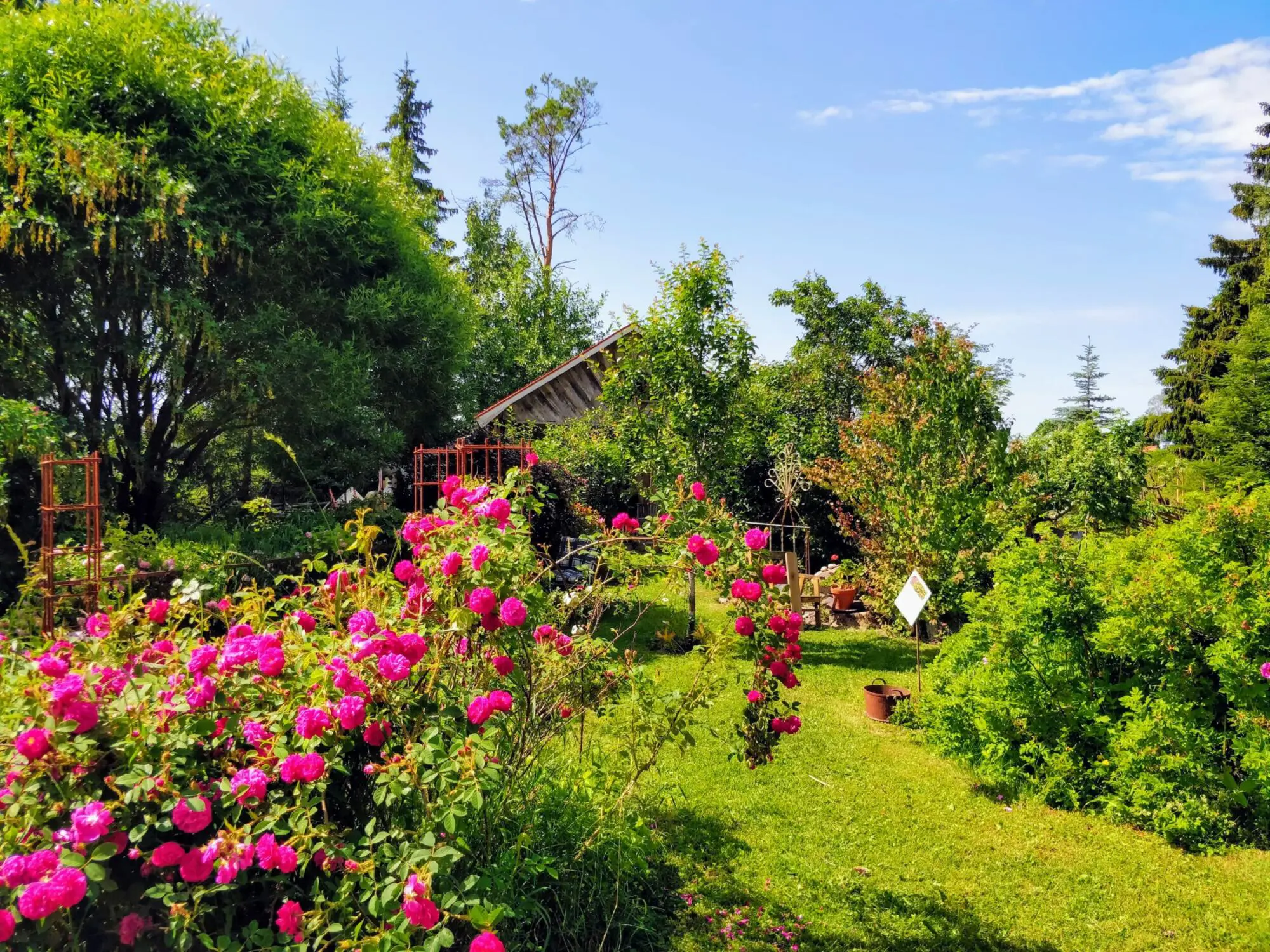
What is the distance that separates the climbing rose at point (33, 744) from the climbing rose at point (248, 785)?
0.45 metres

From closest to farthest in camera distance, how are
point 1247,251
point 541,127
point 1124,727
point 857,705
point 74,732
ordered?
point 74,732 → point 1124,727 → point 857,705 → point 1247,251 → point 541,127

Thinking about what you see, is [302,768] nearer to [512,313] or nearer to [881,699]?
[881,699]

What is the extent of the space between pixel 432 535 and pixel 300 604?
74 cm

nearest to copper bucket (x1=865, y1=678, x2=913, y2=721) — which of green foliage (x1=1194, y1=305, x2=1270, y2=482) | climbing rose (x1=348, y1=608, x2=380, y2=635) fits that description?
climbing rose (x1=348, y1=608, x2=380, y2=635)

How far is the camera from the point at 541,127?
24.9 m

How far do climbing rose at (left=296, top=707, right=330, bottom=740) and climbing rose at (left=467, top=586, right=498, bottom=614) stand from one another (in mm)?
518

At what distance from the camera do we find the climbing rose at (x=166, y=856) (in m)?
1.72

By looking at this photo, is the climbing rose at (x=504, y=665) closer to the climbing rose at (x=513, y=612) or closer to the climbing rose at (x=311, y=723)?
the climbing rose at (x=513, y=612)

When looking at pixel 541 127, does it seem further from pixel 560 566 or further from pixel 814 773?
pixel 814 773

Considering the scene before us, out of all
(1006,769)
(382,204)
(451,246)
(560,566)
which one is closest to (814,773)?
(1006,769)

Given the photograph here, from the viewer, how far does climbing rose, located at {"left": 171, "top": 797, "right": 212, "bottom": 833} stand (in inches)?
68.0

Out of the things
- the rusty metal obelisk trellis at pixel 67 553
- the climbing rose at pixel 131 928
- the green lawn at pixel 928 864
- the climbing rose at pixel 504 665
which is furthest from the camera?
the rusty metal obelisk trellis at pixel 67 553

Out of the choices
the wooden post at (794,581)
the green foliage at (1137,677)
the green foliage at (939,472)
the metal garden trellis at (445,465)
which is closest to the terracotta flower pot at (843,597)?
the wooden post at (794,581)

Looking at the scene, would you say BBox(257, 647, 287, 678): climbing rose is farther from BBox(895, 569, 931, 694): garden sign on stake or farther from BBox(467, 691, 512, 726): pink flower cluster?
BBox(895, 569, 931, 694): garden sign on stake
